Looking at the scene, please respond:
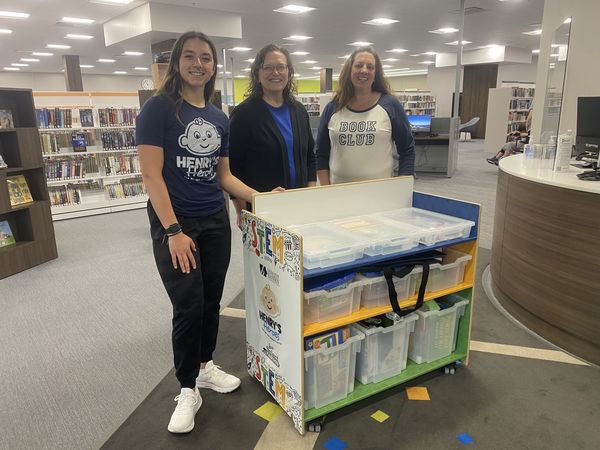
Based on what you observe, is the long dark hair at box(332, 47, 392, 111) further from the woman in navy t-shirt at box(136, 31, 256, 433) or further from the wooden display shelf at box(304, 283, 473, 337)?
the wooden display shelf at box(304, 283, 473, 337)

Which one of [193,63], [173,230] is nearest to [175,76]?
[193,63]

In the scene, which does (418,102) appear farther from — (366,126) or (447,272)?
(447,272)

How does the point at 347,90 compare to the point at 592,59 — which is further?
the point at 592,59

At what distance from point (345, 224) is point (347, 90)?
34.1 inches

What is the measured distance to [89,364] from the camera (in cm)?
245

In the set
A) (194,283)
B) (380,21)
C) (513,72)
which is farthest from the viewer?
(513,72)

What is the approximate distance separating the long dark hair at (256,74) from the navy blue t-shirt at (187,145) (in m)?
0.47

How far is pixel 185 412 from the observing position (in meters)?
1.89

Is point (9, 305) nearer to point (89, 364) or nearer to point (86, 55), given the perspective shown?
point (89, 364)

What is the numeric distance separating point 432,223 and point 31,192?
3818 millimetres

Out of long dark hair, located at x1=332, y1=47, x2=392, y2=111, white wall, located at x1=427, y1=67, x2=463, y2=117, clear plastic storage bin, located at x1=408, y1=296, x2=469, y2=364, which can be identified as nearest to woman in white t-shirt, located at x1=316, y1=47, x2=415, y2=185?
long dark hair, located at x1=332, y1=47, x2=392, y2=111

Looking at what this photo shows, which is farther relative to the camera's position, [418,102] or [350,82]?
[418,102]

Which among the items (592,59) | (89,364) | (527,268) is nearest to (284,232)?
(89,364)

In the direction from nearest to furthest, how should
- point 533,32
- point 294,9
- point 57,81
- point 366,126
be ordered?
point 366,126
point 294,9
point 533,32
point 57,81
